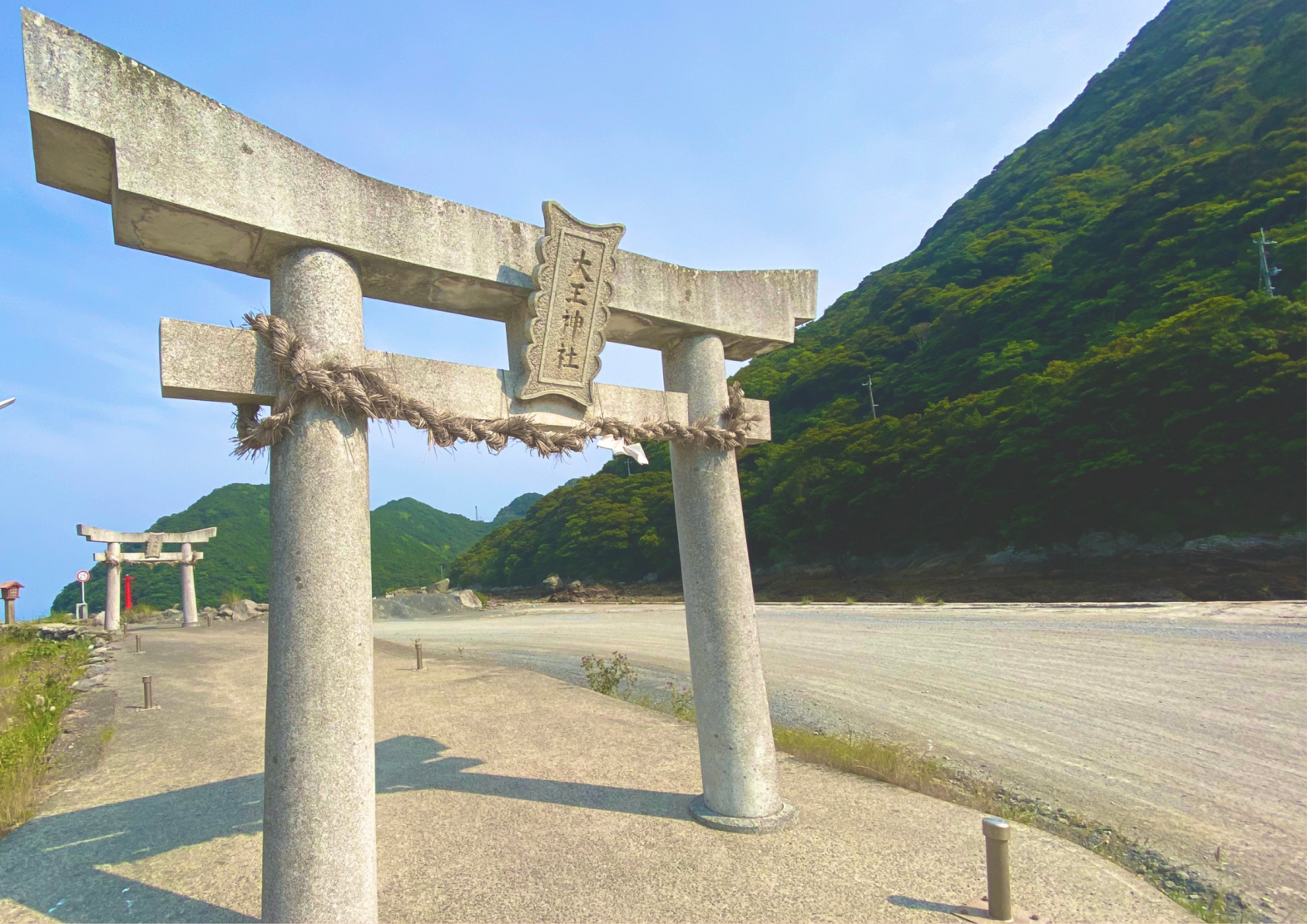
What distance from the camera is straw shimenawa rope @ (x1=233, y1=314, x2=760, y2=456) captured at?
335cm

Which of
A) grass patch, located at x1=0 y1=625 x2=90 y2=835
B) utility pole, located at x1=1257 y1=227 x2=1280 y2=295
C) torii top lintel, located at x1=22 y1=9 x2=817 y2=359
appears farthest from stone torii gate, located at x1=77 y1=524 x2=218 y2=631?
utility pole, located at x1=1257 y1=227 x2=1280 y2=295

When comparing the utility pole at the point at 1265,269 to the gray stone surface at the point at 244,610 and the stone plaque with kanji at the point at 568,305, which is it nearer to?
the stone plaque with kanji at the point at 568,305

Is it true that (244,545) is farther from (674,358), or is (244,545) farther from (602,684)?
(674,358)

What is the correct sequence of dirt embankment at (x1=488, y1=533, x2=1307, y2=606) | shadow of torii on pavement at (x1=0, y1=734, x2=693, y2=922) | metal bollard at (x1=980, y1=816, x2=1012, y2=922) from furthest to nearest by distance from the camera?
dirt embankment at (x1=488, y1=533, x2=1307, y2=606) < shadow of torii on pavement at (x1=0, y1=734, x2=693, y2=922) < metal bollard at (x1=980, y1=816, x2=1012, y2=922)

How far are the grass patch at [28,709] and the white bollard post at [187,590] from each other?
8.67 metres

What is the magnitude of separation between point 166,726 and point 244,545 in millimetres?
55673

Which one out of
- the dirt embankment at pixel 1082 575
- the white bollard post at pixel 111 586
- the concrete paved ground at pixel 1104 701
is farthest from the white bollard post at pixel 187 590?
the dirt embankment at pixel 1082 575

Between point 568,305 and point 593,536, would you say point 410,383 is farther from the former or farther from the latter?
point 593,536

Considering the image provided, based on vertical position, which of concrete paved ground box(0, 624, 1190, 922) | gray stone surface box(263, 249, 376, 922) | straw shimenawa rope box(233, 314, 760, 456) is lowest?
concrete paved ground box(0, 624, 1190, 922)

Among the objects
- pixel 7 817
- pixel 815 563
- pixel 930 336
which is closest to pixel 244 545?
pixel 815 563

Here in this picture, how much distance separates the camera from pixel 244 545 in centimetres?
5716

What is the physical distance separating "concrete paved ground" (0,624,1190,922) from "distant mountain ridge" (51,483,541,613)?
34652mm

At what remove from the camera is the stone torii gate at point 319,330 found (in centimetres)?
309

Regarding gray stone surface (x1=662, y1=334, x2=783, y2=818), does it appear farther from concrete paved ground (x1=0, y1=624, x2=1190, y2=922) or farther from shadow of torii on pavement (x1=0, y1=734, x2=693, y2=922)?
shadow of torii on pavement (x1=0, y1=734, x2=693, y2=922)
